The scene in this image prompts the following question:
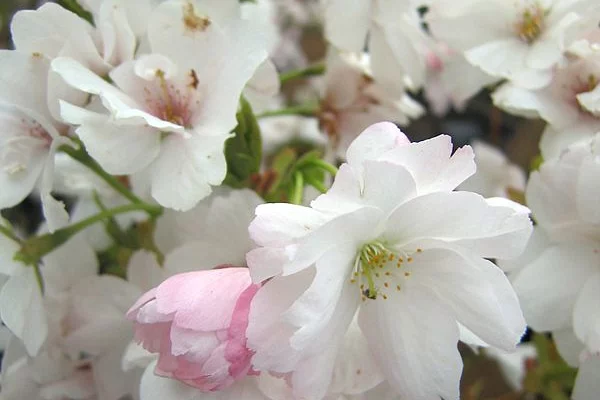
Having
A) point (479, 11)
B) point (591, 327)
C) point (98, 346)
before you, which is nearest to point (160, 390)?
point (98, 346)

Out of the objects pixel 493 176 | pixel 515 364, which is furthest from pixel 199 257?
pixel 515 364

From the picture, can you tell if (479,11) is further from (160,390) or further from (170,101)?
(160,390)

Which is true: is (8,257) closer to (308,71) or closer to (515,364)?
(308,71)

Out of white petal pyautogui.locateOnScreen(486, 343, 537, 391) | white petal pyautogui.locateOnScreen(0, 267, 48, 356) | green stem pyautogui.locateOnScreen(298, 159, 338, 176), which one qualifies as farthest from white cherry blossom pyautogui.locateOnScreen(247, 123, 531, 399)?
white petal pyautogui.locateOnScreen(486, 343, 537, 391)

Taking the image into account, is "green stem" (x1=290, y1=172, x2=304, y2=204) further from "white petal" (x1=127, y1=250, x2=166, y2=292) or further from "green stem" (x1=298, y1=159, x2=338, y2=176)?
"white petal" (x1=127, y1=250, x2=166, y2=292)

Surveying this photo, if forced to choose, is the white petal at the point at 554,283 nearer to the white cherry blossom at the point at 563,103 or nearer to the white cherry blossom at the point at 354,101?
the white cherry blossom at the point at 563,103

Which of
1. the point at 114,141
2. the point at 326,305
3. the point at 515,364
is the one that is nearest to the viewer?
the point at 326,305
